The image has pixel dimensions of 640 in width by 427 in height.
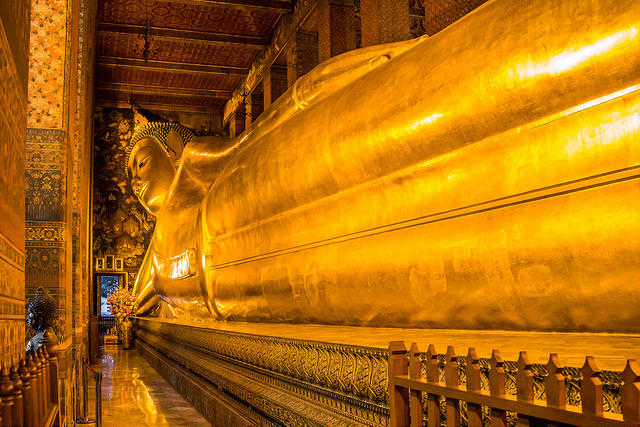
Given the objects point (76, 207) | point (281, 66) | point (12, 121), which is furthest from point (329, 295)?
point (281, 66)

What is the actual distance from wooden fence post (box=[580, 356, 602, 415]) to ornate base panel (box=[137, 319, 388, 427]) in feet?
2.64

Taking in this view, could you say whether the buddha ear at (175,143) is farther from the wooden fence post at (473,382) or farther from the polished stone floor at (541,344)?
the wooden fence post at (473,382)

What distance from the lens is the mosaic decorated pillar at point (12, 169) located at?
153cm

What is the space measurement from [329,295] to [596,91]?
166 centimetres

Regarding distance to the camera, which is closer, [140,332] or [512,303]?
[512,303]

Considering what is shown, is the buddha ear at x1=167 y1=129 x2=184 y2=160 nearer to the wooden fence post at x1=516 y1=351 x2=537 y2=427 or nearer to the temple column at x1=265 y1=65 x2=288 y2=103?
the temple column at x1=265 y1=65 x2=288 y2=103

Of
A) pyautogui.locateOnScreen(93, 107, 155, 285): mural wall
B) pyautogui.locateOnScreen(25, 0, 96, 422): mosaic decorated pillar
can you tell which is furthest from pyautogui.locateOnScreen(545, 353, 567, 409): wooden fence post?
pyautogui.locateOnScreen(93, 107, 155, 285): mural wall

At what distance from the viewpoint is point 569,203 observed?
1.88 m

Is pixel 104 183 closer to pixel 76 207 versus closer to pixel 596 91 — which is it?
pixel 76 207

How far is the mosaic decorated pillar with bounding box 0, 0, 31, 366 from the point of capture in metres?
1.53

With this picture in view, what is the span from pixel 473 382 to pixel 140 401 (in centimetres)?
360

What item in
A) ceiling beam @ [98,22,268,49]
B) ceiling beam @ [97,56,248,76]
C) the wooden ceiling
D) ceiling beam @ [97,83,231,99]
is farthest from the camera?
ceiling beam @ [97,83,231,99]

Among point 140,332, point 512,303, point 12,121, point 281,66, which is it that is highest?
point 281,66

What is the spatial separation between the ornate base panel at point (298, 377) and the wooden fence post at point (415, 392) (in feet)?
0.87
